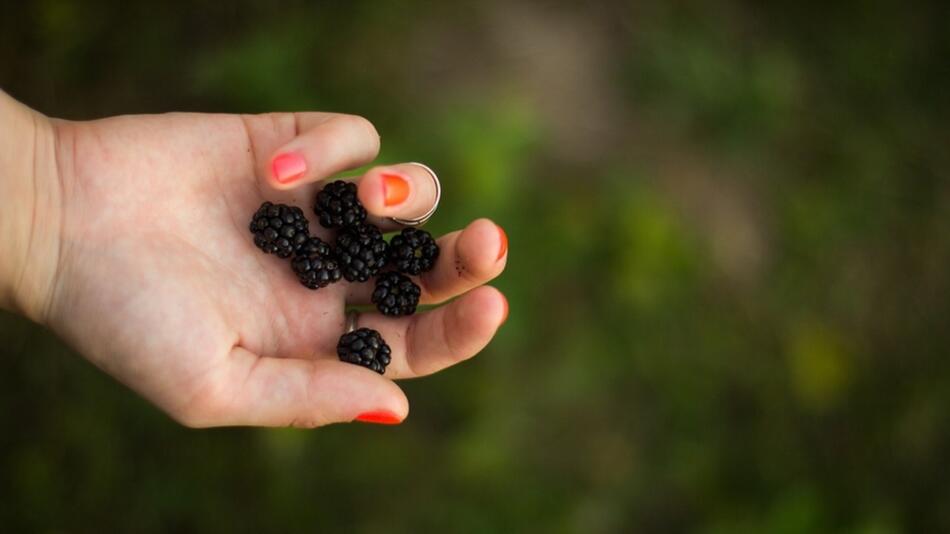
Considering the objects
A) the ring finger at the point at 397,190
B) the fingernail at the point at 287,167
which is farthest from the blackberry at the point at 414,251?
the fingernail at the point at 287,167

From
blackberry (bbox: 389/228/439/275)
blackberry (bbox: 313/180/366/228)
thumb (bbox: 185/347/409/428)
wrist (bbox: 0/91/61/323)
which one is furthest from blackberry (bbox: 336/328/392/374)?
wrist (bbox: 0/91/61/323)

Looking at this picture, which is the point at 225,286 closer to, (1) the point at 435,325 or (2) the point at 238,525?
(1) the point at 435,325

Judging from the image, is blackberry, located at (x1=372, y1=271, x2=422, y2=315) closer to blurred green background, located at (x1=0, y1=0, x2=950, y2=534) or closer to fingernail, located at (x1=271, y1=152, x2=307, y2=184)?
fingernail, located at (x1=271, y1=152, x2=307, y2=184)

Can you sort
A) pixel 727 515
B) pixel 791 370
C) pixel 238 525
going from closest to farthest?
pixel 238 525
pixel 727 515
pixel 791 370

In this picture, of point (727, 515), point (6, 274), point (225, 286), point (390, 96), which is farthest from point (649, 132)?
point (6, 274)

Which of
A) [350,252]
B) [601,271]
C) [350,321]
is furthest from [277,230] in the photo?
[601,271]

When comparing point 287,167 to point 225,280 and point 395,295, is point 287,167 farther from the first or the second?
point 395,295

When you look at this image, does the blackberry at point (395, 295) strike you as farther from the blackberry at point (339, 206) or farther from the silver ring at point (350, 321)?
the blackberry at point (339, 206)
